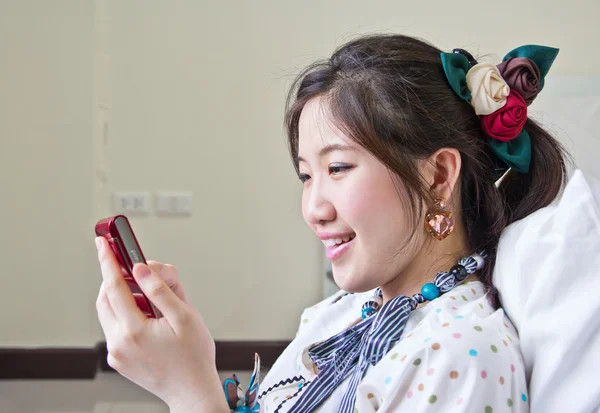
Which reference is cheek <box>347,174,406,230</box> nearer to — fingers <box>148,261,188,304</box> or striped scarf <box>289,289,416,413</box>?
striped scarf <box>289,289,416,413</box>

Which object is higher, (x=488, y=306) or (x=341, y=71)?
(x=341, y=71)

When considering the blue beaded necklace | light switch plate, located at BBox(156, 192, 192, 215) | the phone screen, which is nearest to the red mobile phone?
the phone screen

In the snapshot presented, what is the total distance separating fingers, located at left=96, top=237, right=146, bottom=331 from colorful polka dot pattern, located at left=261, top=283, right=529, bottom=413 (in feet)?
1.04

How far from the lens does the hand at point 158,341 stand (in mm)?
771

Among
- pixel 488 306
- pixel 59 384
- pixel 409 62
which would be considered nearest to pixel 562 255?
pixel 488 306

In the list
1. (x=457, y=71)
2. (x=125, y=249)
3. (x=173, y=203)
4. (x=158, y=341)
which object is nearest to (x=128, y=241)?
(x=125, y=249)

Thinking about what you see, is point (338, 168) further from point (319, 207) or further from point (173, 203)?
point (173, 203)

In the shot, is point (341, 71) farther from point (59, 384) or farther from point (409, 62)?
point (59, 384)

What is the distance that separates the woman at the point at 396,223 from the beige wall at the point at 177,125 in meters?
1.52

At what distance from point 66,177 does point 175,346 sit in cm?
187

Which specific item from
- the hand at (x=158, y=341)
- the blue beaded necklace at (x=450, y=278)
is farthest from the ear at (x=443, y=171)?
the hand at (x=158, y=341)

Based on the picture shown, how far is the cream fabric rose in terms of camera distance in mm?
857

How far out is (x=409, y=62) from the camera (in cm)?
87

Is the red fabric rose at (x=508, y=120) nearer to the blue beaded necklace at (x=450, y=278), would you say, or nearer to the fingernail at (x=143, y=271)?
the blue beaded necklace at (x=450, y=278)
